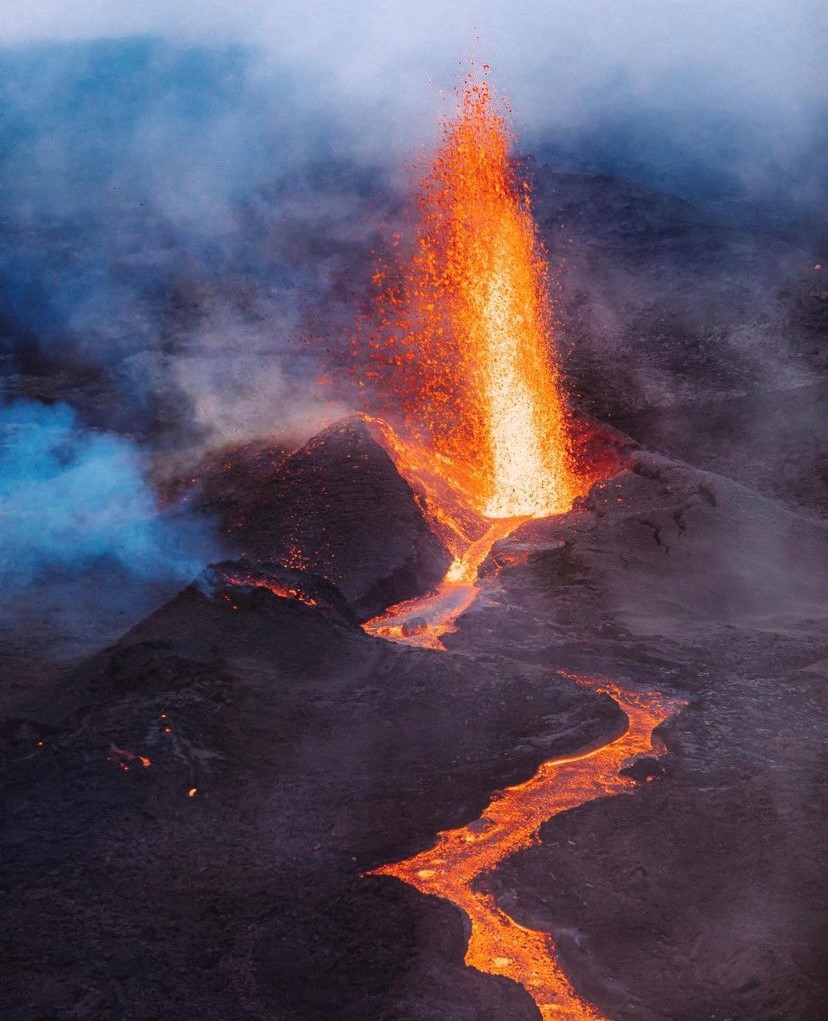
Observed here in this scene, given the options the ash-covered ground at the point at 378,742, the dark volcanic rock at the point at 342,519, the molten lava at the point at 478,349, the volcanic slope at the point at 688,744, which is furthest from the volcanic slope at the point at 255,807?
the molten lava at the point at 478,349

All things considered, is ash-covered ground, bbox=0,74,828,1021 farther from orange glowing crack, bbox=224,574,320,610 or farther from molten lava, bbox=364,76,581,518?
molten lava, bbox=364,76,581,518

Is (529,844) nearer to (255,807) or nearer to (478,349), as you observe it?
(255,807)

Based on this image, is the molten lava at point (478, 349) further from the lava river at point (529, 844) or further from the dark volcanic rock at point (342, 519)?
the lava river at point (529, 844)

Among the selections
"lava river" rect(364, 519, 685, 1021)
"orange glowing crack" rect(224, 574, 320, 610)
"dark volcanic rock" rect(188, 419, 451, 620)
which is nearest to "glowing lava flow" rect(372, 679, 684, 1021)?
"lava river" rect(364, 519, 685, 1021)

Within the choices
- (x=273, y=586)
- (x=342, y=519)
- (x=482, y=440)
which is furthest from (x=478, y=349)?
(x=273, y=586)

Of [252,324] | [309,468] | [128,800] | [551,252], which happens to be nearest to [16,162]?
[252,324]
